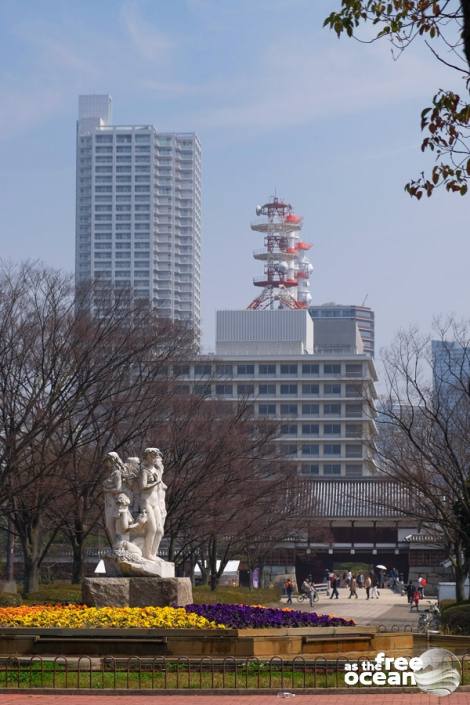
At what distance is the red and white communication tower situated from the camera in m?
153

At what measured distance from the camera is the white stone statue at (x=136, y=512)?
1016 inches

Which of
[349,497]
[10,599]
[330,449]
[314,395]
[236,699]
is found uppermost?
[314,395]

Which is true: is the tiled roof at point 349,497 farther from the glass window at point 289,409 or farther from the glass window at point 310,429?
the glass window at point 289,409

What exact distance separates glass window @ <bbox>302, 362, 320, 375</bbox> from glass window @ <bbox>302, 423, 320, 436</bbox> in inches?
206

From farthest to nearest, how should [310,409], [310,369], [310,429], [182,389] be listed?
1. [310,369]
2. [310,409]
3. [310,429]
4. [182,389]

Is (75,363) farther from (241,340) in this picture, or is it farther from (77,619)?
(241,340)

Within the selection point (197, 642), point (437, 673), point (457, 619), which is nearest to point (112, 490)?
point (197, 642)

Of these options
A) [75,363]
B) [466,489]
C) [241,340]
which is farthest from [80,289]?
[241,340]

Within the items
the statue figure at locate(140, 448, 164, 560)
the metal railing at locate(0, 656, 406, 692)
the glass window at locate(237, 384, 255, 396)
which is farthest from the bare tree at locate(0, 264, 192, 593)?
the glass window at locate(237, 384, 255, 396)

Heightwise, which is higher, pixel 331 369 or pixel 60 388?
pixel 331 369

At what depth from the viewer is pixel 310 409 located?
12500 cm

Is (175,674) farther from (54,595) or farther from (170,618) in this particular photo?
(54,595)

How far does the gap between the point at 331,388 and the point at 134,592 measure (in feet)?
330

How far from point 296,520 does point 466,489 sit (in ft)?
114
